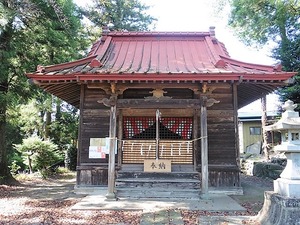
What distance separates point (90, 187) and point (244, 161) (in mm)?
11345

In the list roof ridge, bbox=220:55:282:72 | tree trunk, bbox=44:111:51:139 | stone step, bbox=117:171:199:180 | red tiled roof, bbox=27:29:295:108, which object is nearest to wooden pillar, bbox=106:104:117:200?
stone step, bbox=117:171:199:180

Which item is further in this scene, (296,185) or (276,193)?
(276,193)

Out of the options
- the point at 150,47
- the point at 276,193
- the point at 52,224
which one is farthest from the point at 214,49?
the point at 52,224

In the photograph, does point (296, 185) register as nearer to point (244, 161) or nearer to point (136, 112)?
point (136, 112)

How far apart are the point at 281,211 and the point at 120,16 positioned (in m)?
18.7

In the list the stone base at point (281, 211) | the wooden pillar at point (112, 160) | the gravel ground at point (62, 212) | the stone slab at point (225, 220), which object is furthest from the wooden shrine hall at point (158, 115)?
the stone base at point (281, 211)

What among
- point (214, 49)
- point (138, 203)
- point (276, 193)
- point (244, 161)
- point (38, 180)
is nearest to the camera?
point (276, 193)

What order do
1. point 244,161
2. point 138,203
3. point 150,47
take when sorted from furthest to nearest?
point 244,161, point 150,47, point 138,203

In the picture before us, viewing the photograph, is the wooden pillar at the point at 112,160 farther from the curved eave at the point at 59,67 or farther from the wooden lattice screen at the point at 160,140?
the curved eave at the point at 59,67

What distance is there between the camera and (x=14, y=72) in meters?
10.3

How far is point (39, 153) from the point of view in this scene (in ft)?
42.5

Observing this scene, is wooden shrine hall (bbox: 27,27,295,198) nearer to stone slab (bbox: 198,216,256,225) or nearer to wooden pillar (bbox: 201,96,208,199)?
wooden pillar (bbox: 201,96,208,199)

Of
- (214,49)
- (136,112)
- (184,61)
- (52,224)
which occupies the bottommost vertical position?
(52,224)

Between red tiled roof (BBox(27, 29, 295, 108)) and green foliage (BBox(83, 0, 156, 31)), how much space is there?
403 inches
